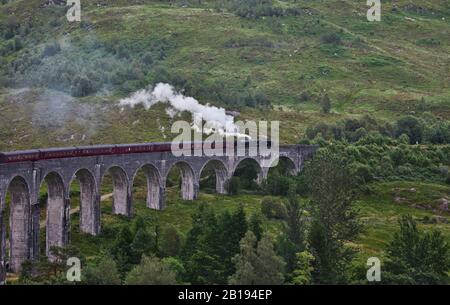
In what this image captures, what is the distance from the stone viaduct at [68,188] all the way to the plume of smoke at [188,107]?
1003 cm

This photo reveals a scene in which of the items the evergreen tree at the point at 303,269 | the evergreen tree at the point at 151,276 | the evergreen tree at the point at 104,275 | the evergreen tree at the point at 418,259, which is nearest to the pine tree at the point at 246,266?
the evergreen tree at the point at 303,269

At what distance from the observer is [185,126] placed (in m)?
115

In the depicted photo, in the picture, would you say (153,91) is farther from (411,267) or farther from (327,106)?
(411,267)

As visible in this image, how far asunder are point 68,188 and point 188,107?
52950 millimetres

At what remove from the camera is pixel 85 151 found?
70938mm

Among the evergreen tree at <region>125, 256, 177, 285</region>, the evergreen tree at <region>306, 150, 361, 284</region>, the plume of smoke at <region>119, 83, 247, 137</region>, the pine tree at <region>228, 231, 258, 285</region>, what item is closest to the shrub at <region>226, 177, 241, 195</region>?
the plume of smoke at <region>119, 83, 247, 137</region>

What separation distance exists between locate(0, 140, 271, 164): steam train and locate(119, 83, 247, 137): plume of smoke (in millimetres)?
12544

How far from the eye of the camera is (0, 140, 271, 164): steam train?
60500mm

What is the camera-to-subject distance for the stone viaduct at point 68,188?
61156 mm

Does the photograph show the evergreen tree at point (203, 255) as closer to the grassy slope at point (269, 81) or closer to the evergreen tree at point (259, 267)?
the evergreen tree at point (259, 267)

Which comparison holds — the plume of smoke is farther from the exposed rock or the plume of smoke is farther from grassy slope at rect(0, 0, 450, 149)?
Result: the exposed rock
